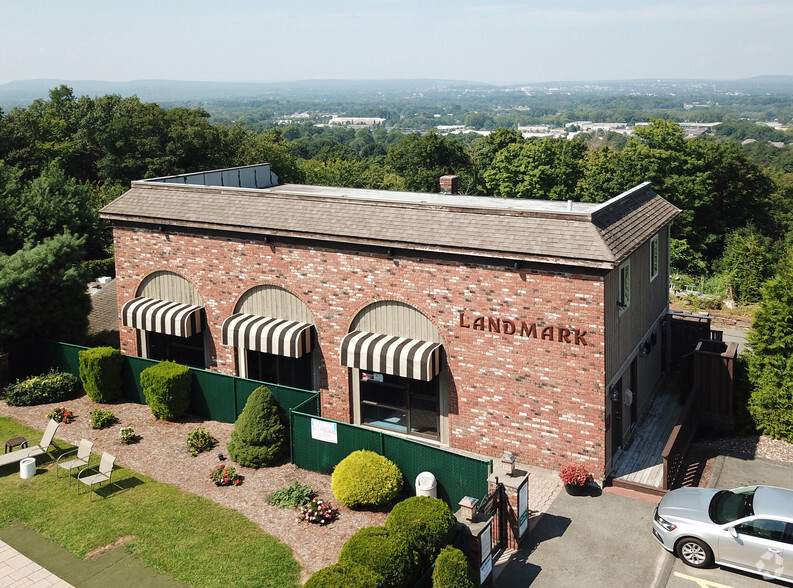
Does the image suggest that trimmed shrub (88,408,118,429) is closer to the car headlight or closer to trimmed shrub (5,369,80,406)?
trimmed shrub (5,369,80,406)

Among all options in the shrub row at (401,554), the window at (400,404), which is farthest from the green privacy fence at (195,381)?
the shrub row at (401,554)

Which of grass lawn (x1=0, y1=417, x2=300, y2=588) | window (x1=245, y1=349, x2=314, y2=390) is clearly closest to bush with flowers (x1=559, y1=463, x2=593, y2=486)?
grass lawn (x1=0, y1=417, x2=300, y2=588)

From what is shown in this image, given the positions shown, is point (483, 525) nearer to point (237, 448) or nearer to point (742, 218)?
point (237, 448)

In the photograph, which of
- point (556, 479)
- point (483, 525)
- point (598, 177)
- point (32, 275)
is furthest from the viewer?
point (598, 177)

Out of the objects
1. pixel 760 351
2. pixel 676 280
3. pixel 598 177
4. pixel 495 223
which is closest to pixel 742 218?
pixel 598 177

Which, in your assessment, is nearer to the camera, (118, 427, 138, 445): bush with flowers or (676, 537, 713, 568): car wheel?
(676, 537, 713, 568): car wheel

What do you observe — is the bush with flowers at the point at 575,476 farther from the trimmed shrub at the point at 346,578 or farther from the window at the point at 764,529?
the trimmed shrub at the point at 346,578
